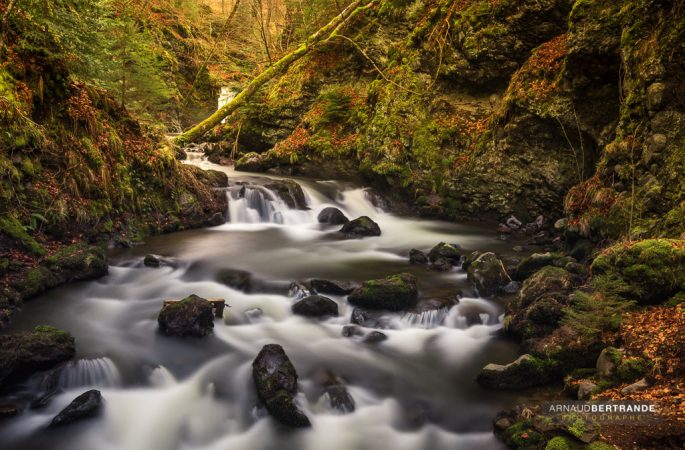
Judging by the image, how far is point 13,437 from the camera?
4113 mm

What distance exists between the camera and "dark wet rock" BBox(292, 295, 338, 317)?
664 cm

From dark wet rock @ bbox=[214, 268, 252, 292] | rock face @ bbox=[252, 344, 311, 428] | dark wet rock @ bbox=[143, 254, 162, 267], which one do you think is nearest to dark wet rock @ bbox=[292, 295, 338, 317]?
dark wet rock @ bbox=[214, 268, 252, 292]

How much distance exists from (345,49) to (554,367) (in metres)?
14.6

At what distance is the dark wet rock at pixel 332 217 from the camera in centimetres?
1222

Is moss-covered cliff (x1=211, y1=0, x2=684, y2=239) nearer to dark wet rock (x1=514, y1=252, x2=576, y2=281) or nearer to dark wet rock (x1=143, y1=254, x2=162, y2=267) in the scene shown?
dark wet rock (x1=514, y1=252, x2=576, y2=281)

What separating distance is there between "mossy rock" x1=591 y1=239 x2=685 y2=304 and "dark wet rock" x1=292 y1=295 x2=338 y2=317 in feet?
11.8

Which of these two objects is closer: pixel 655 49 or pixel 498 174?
pixel 655 49

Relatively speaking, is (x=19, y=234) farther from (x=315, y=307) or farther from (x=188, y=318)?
(x=315, y=307)

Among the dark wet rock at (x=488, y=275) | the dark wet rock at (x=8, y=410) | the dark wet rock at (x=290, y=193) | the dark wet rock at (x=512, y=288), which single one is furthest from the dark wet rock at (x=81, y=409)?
the dark wet rock at (x=290, y=193)

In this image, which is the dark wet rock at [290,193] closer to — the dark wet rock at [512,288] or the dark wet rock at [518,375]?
the dark wet rock at [512,288]

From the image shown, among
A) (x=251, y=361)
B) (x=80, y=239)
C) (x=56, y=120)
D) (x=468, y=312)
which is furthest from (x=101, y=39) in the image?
(x=468, y=312)

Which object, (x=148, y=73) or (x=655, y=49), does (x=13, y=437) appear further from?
(x=655, y=49)

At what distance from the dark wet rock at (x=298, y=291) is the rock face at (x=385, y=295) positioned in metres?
0.72

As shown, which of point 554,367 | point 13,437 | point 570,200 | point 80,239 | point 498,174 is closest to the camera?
point 13,437
